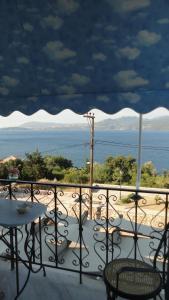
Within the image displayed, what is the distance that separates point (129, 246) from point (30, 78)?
12.8 feet

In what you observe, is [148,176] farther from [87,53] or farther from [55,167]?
[87,53]

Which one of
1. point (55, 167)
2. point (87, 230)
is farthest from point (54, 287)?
point (55, 167)

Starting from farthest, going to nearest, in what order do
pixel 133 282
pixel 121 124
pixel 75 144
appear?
1. pixel 75 144
2. pixel 121 124
3. pixel 133 282

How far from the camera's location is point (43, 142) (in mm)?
56281

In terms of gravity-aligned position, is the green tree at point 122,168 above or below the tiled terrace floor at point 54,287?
below

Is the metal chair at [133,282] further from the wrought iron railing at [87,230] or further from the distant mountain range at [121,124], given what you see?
the distant mountain range at [121,124]

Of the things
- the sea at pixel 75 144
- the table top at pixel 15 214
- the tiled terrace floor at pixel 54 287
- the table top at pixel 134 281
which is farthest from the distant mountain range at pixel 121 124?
the sea at pixel 75 144

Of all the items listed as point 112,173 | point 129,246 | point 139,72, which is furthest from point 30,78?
point 112,173

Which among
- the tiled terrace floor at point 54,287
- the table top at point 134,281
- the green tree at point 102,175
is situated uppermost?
the table top at point 134,281

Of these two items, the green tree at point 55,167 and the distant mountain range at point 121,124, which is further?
the green tree at point 55,167

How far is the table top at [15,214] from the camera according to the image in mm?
1809

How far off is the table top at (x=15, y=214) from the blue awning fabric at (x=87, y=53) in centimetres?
102

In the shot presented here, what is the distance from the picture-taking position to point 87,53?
8.05 ft

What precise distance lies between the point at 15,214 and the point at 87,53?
63.2 inches
